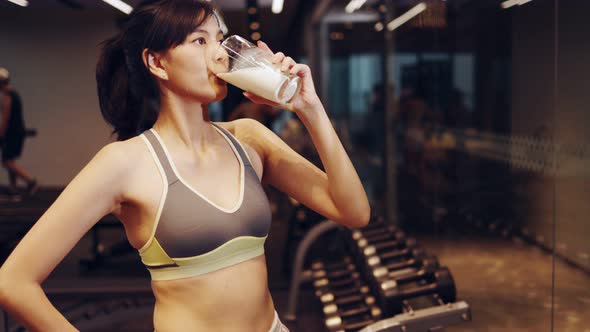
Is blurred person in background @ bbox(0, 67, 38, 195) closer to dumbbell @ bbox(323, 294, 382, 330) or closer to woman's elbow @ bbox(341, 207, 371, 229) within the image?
dumbbell @ bbox(323, 294, 382, 330)

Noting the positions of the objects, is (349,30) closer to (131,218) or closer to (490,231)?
(490,231)

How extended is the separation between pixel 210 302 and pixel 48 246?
337 mm

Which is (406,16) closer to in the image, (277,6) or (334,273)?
(277,6)

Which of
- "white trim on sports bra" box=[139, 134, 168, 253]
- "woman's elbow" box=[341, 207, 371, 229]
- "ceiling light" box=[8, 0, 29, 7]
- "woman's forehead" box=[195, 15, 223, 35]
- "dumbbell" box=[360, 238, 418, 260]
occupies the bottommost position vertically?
"dumbbell" box=[360, 238, 418, 260]

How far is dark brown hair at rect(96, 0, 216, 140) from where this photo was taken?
1.37 m

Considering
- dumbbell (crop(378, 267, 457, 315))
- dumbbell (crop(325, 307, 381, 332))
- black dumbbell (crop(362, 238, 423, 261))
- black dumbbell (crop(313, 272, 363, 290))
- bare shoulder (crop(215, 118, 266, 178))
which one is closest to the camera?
bare shoulder (crop(215, 118, 266, 178))

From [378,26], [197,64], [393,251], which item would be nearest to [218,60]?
[197,64]

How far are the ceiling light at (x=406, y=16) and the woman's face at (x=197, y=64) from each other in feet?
11.7

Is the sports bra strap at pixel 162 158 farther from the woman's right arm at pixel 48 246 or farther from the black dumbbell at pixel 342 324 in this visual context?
the black dumbbell at pixel 342 324

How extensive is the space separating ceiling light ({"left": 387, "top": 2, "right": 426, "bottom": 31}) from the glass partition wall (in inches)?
0.5

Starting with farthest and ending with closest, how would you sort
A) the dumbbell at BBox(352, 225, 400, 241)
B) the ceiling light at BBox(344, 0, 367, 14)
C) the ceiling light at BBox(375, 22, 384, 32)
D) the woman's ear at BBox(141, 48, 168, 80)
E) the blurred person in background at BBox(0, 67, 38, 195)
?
the ceiling light at BBox(344, 0, 367, 14), the ceiling light at BBox(375, 22, 384, 32), the dumbbell at BBox(352, 225, 400, 241), the blurred person in background at BBox(0, 67, 38, 195), the woman's ear at BBox(141, 48, 168, 80)

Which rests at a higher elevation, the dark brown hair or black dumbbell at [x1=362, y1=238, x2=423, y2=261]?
the dark brown hair

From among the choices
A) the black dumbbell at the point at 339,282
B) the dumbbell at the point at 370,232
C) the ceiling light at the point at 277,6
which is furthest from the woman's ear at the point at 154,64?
the ceiling light at the point at 277,6

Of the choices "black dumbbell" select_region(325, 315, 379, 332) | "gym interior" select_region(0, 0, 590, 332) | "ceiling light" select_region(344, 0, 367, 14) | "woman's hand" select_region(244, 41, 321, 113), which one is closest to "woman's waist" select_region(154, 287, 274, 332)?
"woman's hand" select_region(244, 41, 321, 113)
